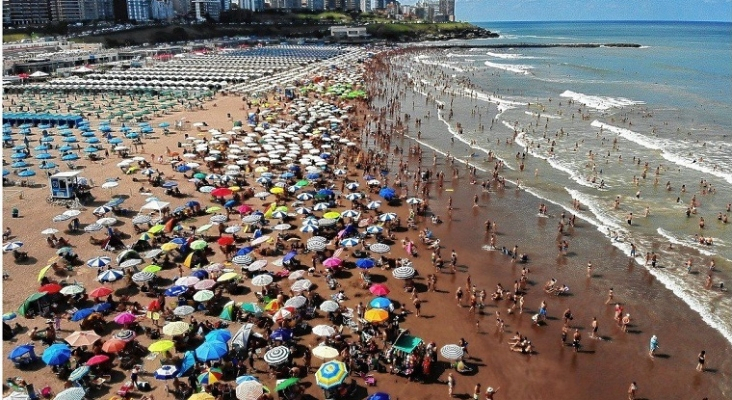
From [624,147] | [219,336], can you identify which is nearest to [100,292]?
[219,336]

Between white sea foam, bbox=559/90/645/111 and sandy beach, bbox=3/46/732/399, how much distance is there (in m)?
26.6

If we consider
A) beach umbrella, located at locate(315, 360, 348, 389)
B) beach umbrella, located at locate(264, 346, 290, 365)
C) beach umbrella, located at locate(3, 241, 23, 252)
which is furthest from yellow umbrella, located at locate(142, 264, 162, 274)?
beach umbrella, located at locate(315, 360, 348, 389)

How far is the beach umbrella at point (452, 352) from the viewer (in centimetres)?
1495

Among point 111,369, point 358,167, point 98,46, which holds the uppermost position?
point 98,46

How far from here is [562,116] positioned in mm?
50250

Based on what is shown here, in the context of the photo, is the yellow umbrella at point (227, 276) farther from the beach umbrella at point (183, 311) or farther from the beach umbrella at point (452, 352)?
the beach umbrella at point (452, 352)

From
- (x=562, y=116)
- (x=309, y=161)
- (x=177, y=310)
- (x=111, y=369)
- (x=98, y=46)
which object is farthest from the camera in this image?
(x=98, y=46)

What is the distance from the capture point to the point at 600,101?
5869cm

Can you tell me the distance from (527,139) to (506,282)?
23404 mm

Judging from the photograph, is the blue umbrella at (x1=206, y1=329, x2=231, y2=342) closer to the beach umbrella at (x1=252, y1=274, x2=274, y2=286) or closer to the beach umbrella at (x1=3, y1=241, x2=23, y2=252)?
the beach umbrella at (x1=252, y1=274, x2=274, y2=286)

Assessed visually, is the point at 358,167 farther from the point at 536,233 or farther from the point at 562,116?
the point at 562,116

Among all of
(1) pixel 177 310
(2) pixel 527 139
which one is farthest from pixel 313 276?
(2) pixel 527 139

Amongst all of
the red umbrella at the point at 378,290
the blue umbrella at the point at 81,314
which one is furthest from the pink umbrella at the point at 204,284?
the red umbrella at the point at 378,290

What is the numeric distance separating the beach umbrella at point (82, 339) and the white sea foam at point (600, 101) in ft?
167
